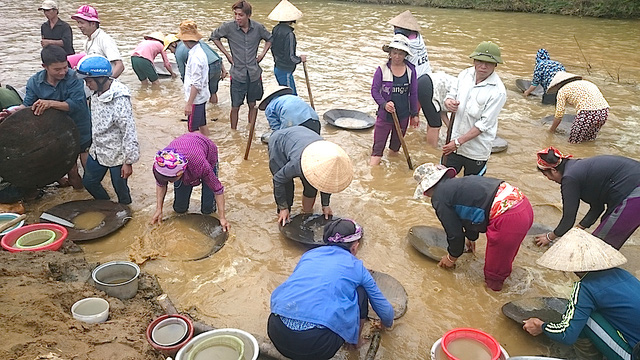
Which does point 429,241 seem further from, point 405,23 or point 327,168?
point 405,23

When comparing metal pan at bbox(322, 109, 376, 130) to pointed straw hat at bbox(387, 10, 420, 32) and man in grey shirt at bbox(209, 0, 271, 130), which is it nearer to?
man in grey shirt at bbox(209, 0, 271, 130)

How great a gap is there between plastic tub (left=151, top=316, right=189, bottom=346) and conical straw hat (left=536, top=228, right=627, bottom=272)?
2510 mm

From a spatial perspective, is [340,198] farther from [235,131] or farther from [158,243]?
[235,131]

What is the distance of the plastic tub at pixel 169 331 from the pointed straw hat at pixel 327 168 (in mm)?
1585

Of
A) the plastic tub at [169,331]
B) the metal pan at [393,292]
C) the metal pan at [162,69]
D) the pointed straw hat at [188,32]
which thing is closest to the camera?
the plastic tub at [169,331]

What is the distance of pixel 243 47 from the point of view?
266 inches

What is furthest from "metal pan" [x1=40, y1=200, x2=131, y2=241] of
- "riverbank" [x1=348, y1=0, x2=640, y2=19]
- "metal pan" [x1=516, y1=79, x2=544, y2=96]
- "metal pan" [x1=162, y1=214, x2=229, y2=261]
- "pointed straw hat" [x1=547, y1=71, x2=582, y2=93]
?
"riverbank" [x1=348, y1=0, x2=640, y2=19]

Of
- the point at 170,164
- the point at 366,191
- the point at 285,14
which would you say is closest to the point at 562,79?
the point at 366,191

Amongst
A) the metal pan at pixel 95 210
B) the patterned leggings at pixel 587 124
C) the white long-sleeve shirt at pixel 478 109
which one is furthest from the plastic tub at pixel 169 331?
the patterned leggings at pixel 587 124

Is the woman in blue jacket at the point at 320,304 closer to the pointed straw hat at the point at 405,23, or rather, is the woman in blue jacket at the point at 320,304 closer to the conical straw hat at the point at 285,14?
the pointed straw hat at the point at 405,23

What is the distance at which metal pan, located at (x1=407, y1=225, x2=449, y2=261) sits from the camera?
4461mm

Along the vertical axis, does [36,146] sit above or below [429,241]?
above

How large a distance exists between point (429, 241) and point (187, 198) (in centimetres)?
260

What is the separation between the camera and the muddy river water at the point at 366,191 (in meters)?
3.84
